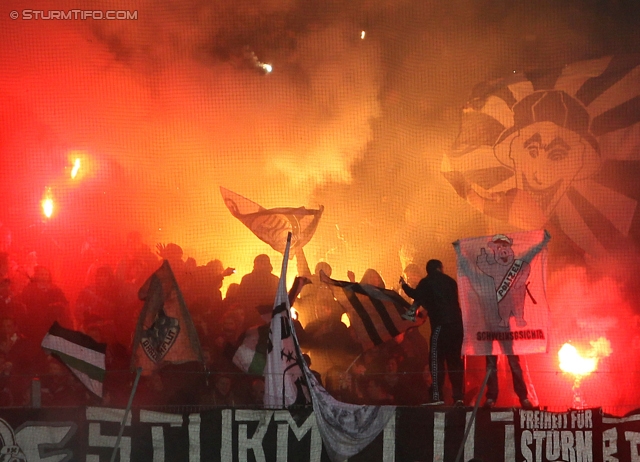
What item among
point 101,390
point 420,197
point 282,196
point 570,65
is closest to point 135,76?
point 282,196

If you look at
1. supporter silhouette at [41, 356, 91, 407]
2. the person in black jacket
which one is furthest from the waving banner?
supporter silhouette at [41, 356, 91, 407]

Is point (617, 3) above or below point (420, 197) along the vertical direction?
above

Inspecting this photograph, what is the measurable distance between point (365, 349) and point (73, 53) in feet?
16.3

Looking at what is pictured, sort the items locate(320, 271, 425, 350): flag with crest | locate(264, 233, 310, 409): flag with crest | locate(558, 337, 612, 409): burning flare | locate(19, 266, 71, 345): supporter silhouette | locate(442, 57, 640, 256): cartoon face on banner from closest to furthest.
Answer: locate(264, 233, 310, 409): flag with crest, locate(320, 271, 425, 350): flag with crest, locate(558, 337, 612, 409): burning flare, locate(19, 266, 71, 345): supporter silhouette, locate(442, 57, 640, 256): cartoon face on banner

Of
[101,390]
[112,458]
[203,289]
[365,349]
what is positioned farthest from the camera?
[203,289]

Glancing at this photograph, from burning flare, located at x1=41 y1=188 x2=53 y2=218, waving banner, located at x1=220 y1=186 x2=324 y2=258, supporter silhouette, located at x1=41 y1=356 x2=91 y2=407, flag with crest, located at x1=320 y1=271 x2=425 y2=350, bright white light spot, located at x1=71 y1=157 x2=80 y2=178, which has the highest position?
bright white light spot, located at x1=71 y1=157 x2=80 y2=178

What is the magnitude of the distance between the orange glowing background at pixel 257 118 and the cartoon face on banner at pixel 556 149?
6.9 inches

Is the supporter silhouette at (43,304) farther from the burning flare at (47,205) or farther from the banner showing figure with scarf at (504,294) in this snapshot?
the banner showing figure with scarf at (504,294)

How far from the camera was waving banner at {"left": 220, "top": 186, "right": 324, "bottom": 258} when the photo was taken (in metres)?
8.98

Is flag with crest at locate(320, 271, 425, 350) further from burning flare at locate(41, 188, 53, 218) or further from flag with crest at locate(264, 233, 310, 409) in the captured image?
burning flare at locate(41, 188, 53, 218)

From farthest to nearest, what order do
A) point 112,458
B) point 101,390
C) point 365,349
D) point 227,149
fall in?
1. point 227,149
2. point 365,349
3. point 101,390
4. point 112,458

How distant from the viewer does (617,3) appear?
966 centimetres

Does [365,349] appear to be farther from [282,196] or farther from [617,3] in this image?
[617,3]

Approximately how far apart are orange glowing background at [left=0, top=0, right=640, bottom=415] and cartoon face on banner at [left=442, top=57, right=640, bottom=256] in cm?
18
